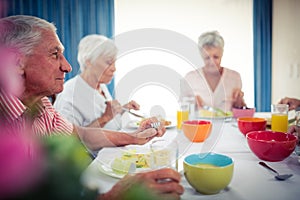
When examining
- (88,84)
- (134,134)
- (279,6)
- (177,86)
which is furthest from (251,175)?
(279,6)

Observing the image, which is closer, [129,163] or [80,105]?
[129,163]

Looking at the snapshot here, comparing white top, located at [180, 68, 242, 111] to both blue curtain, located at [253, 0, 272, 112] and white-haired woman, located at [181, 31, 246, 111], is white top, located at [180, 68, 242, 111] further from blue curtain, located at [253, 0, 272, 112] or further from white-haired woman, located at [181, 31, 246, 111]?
blue curtain, located at [253, 0, 272, 112]

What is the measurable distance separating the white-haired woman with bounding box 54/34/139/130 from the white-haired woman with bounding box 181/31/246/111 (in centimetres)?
65

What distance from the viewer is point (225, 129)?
152cm

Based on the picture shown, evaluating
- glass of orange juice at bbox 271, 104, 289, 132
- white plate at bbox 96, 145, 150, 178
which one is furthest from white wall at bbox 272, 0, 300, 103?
white plate at bbox 96, 145, 150, 178

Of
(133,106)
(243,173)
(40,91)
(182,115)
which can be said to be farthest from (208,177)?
(133,106)

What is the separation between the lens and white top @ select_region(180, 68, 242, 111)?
2.40 metres

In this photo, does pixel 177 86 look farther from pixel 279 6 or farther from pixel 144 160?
pixel 144 160

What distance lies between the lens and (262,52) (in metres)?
3.25

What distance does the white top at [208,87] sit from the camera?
240 cm

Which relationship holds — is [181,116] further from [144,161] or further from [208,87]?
[208,87]

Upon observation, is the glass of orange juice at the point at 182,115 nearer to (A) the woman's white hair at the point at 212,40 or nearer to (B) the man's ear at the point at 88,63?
(B) the man's ear at the point at 88,63

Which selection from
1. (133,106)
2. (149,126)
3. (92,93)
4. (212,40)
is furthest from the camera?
(212,40)

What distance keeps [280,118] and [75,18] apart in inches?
91.5
